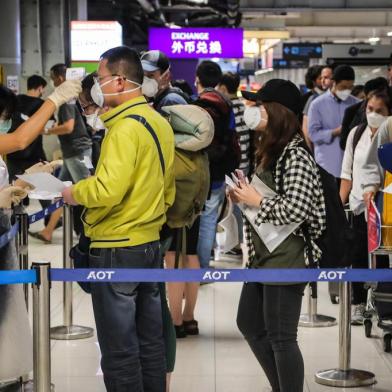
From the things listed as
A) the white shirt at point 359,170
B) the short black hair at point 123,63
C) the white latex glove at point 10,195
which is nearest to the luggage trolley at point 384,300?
the white shirt at point 359,170

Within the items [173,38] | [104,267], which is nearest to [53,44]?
[173,38]

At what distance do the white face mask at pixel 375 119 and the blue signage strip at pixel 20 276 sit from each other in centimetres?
308

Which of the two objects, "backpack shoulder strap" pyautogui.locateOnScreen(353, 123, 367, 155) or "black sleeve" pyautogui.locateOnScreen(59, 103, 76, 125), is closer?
"backpack shoulder strap" pyautogui.locateOnScreen(353, 123, 367, 155)

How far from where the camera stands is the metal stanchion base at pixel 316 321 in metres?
6.89

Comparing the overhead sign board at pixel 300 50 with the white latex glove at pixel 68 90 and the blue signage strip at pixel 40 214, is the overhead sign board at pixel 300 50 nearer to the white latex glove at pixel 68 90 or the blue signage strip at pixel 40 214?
the blue signage strip at pixel 40 214

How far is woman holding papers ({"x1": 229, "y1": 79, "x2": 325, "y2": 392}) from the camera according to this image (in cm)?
406

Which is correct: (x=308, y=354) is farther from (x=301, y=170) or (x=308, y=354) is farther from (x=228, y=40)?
(x=228, y=40)

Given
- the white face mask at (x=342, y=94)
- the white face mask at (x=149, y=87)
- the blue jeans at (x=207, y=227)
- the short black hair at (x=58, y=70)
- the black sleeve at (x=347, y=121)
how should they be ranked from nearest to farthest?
1. the white face mask at (x=149, y=87)
2. the blue jeans at (x=207, y=227)
3. the black sleeve at (x=347, y=121)
4. the white face mask at (x=342, y=94)
5. the short black hair at (x=58, y=70)

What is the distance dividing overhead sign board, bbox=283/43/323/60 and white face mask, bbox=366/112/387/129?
71.8ft

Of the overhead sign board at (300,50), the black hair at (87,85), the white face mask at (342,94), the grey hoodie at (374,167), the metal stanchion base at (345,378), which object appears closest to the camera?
the black hair at (87,85)

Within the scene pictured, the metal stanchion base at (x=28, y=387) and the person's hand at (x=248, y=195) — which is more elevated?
the person's hand at (x=248, y=195)

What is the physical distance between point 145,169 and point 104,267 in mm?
486

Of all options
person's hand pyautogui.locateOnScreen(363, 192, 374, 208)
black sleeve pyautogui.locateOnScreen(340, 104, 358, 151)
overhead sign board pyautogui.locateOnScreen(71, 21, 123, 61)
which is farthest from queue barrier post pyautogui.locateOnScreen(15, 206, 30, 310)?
overhead sign board pyautogui.locateOnScreen(71, 21, 123, 61)

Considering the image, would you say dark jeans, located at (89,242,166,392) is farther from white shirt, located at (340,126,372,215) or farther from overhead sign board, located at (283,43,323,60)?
overhead sign board, located at (283,43,323,60)
